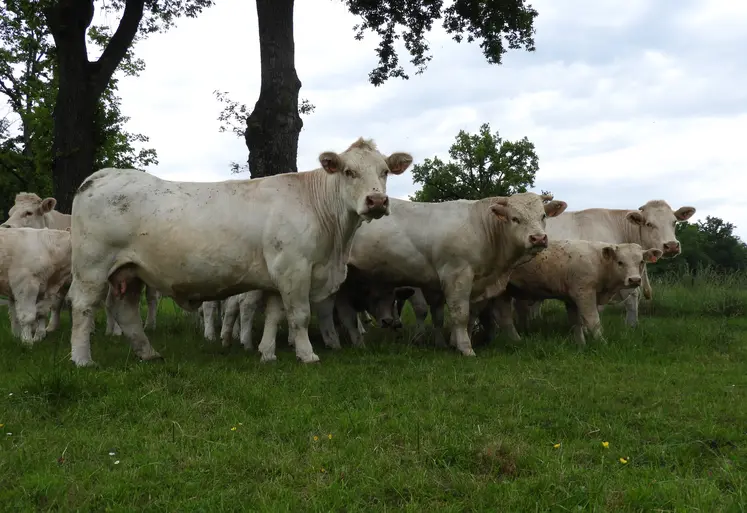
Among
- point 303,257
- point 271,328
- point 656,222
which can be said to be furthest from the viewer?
point 656,222

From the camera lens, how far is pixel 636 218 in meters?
12.9

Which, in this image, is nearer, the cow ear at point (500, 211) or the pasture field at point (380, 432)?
the pasture field at point (380, 432)

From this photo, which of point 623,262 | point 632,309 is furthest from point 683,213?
point 623,262

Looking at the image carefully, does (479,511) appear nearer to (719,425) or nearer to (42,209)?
(719,425)

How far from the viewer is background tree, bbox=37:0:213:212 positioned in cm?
1544

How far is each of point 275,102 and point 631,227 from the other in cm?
754

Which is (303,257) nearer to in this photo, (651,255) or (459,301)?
(459,301)

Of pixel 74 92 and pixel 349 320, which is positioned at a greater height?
pixel 74 92

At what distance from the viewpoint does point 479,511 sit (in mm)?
3898

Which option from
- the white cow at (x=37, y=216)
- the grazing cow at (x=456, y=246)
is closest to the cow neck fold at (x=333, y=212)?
the grazing cow at (x=456, y=246)

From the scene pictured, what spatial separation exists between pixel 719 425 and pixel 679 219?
8705 mm

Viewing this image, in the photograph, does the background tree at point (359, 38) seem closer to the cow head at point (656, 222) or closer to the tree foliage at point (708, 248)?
the cow head at point (656, 222)

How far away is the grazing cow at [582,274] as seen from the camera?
32.1 feet

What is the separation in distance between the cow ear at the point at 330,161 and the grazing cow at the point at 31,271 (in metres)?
4.85
